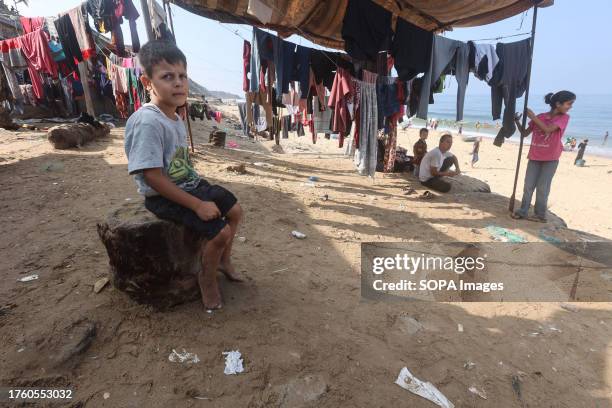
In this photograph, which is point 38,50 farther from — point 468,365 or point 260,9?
point 468,365

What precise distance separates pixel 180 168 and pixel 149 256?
652 mm

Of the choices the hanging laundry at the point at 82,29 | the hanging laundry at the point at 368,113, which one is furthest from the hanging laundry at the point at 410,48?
the hanging laundry at the point at 82,29

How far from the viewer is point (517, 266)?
3.90m

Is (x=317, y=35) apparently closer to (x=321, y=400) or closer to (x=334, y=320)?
(x=334, y=320)

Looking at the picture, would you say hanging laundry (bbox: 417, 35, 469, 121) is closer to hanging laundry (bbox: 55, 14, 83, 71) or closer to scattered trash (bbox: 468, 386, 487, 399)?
scattered trash (bbox: 468, 386, 487, 399)

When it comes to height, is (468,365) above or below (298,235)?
below

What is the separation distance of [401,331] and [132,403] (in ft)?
6.41

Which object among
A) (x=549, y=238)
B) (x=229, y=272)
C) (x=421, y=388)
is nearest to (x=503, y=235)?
(x=549, y=238)

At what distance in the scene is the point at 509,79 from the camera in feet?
19.4

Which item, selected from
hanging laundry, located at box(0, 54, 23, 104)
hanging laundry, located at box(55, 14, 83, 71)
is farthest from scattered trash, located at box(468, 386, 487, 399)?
hanging laundry, located at box(0, 54, 23, 104)

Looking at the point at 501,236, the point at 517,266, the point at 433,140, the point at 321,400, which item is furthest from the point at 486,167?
the point at 321,400

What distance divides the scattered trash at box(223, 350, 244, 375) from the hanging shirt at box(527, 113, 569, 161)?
18.7 ft

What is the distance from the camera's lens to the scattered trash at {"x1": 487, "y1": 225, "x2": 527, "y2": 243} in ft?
15.4

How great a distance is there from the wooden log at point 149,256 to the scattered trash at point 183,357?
442mm
